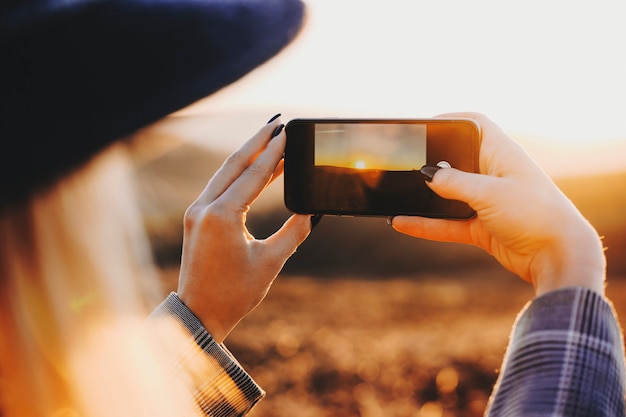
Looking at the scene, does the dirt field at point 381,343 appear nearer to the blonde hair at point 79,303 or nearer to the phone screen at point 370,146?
the blonde hair at point 79,303

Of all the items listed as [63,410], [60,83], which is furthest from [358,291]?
[60,83]

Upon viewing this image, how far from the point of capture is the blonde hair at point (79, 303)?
2.69 feet

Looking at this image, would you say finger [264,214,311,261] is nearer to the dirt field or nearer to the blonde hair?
the blonde hair

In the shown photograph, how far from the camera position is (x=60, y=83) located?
1648 mm

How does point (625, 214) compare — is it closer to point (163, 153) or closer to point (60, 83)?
point (163, 153)

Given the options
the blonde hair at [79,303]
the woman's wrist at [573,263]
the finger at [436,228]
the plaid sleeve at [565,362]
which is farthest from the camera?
the finger at [436,228]

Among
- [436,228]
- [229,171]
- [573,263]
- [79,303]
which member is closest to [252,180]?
[229,171]

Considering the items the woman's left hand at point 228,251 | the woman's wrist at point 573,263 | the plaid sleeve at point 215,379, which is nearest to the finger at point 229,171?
the woman's left hand at point 228,251

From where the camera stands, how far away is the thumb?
771mm

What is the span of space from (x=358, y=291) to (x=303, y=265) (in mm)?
362

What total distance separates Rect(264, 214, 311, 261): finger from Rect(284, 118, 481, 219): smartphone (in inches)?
1.1

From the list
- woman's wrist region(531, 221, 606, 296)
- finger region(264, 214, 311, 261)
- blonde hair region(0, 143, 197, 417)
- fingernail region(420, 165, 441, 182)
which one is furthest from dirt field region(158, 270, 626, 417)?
woman's wrist region(531, 221, 606, 296)

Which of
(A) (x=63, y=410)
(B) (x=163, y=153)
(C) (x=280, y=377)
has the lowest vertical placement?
(C) (x=280, y=377)

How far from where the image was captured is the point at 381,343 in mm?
2115
